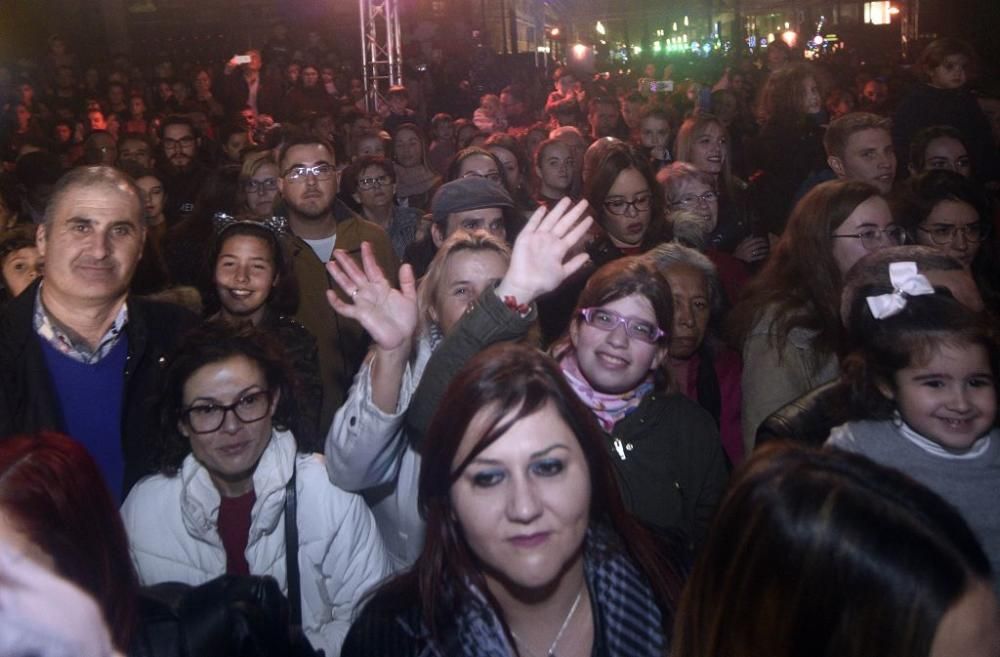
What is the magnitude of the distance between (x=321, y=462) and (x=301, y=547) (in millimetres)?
258

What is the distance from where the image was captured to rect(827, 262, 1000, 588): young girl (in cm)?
245

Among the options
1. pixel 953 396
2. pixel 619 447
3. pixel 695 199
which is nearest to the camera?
pixel 953 396

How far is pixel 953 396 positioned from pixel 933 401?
0.17 feet

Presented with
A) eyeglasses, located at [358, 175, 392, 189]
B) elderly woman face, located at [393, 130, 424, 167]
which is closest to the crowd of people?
eyeglasses, located at [358, 175, 392, 189]

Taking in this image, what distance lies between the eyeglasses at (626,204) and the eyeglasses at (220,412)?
7.86 feet

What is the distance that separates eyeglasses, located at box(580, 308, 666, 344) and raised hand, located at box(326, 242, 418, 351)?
62 cm

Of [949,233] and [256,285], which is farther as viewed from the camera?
[949,233]

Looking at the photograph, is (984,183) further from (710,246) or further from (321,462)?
(321,462)

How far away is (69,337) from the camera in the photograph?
3043 mm

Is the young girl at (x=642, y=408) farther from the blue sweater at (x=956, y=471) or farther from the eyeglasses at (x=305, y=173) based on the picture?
the eyeglasses at (x=305, y=173)

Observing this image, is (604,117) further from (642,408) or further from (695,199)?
(642,408)

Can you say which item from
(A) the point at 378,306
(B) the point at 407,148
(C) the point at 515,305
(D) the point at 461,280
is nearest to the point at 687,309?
(D) the point at 461,280

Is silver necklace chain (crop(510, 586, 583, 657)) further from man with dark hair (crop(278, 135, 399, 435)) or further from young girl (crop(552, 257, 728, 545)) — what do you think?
man with dark hair (crop(278, 135, 399, 435))

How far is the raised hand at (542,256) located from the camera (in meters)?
2.49
